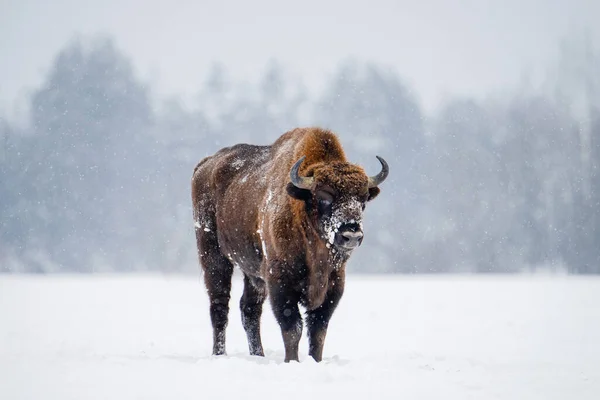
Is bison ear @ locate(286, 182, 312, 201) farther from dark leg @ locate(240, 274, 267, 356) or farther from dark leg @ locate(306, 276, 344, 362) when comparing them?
dark leg @ locate(240, 274, 267, 356)

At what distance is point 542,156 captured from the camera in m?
43.9

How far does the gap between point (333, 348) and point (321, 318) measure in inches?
119

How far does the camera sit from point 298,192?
786cm

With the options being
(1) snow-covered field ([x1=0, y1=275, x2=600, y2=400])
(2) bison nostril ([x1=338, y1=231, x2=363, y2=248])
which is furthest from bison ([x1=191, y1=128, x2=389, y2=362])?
(1) snow-covered field ([x1=0, y1=275, x2=600, y2=400])

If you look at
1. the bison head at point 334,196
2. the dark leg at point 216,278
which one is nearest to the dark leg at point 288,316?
the bison head at point 334,196

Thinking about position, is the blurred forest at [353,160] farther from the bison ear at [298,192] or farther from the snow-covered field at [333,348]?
the bison ear at [298,192]

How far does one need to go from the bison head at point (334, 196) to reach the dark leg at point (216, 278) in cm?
241

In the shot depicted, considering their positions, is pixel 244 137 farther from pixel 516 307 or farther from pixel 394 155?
pixel 516 307

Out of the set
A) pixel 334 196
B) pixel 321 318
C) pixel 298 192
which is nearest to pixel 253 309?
pixel 321 318

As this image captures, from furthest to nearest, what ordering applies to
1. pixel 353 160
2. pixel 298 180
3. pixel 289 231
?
pixel 353 160 < pixel 289 231 < pixel 298 180

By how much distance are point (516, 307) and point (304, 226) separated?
10.1 metres

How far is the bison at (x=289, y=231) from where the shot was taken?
25.4ft

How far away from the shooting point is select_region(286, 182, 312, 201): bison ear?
7.83m

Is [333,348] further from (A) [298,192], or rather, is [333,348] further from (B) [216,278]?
(A) [298,192]
